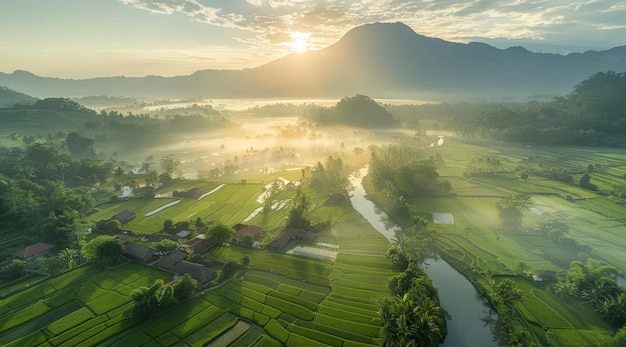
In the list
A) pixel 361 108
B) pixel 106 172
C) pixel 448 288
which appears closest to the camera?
pixel 448 288

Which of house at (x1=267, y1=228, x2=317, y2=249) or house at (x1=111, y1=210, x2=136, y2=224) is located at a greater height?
house at (x1=267, y1=228, x2=317, y2=249)

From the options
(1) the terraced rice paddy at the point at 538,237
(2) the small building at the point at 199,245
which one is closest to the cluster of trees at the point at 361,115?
(1) the terraced rice paddy at the point at 538,237

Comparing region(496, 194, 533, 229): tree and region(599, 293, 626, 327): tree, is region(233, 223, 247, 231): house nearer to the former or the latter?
region(496, 194, 533, 229): tree

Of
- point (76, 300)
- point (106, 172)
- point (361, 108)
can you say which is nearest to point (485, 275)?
point (76, 300)

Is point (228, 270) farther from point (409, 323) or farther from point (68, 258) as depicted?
point (68, 258)

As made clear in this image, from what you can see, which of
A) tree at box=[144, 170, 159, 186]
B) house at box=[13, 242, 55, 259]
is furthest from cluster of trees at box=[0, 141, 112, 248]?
tree at box=[144, 170, 159, 186]

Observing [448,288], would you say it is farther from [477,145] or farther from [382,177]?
[477,145]
